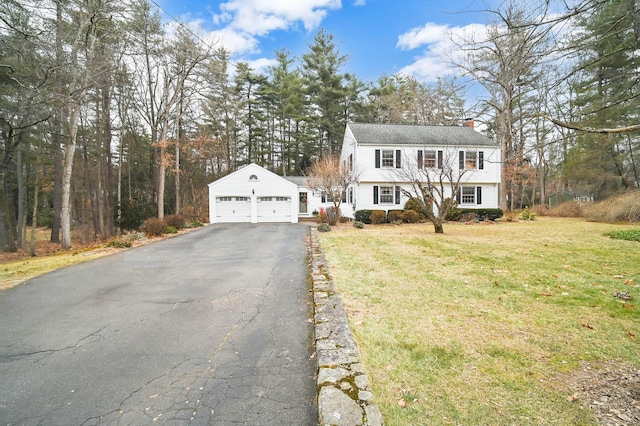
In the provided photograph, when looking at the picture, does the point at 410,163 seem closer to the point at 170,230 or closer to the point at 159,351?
the point at 170,230

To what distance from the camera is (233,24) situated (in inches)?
467

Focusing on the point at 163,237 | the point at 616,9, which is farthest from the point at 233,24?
the point at 616,9

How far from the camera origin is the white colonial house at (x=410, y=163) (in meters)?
19.7

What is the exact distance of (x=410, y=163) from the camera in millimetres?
19188

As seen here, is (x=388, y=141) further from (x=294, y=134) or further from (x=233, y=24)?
(x=294, y=134)

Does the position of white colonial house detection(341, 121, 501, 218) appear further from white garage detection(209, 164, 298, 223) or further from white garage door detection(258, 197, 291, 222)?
white garage detection(209, 164, 298, 223)

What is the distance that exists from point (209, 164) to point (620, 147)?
31421 mm

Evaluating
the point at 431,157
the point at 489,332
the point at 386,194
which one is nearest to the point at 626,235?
the point at 489,332

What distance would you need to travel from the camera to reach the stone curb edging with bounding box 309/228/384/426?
6.62 ft

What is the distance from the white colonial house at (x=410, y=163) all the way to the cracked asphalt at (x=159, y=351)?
14.4 meters

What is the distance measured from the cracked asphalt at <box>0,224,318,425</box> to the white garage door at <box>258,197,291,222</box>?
47.3ft

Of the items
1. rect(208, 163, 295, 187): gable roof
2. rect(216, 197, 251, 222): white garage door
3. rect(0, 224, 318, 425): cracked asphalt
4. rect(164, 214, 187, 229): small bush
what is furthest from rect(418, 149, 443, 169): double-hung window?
rect(0, 224, 318, 425): cracked asphalt

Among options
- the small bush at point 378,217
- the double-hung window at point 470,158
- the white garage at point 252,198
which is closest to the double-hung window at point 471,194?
the double-hung window at point 470,158

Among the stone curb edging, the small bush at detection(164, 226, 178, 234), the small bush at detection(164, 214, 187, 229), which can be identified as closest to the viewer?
the stone curb edging
